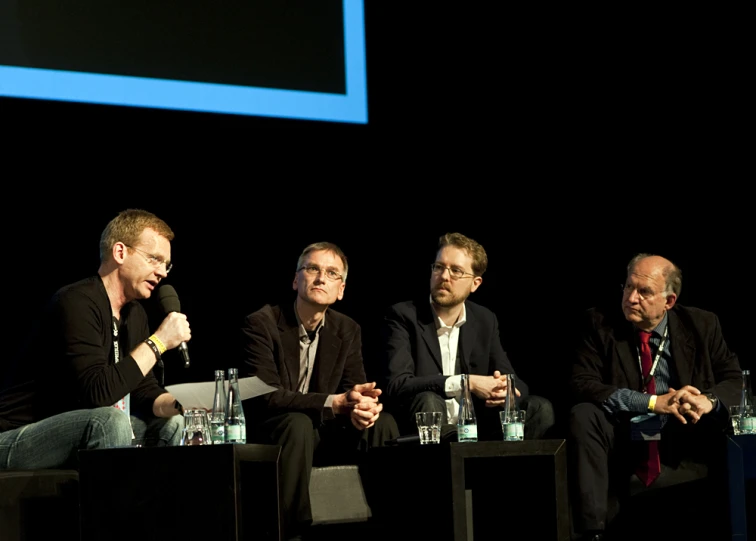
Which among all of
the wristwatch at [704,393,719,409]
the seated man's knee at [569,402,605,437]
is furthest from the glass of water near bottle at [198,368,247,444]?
the wristwatch at [704,393,719,409]

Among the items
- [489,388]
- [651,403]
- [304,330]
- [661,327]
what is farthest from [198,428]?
[661,327]

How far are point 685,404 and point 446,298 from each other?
989mm

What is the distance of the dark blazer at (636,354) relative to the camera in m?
3.55

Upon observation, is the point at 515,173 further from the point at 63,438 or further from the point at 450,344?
the point at 63,438

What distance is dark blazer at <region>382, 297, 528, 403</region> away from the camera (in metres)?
3.61

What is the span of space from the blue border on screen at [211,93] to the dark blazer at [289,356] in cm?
90

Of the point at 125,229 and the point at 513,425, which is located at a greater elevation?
the point at 125,229

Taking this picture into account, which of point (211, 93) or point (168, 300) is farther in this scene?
point (211, 93)

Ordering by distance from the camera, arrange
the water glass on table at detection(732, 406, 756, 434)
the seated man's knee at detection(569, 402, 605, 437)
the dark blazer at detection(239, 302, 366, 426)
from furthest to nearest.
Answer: the dark blazer at detection(239, 302, 366, 426) < the seated man's knee at detection(569, 402, 605, 437) < the water glass on table at detection(732, 406, 756, 434)

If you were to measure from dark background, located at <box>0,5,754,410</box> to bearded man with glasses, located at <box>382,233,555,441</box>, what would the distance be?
441 millimetres

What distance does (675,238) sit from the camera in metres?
4.45

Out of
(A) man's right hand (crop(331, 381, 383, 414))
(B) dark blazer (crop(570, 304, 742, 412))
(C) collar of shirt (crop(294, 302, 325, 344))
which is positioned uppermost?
(C) collar of shirt (crop(294, 302, 325, 344))

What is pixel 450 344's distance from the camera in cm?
378

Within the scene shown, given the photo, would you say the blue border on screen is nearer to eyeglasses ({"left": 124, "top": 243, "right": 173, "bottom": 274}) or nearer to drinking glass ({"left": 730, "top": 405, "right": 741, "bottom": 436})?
eyeglasses ({"left": 124, "top": 243, "right": 173, "bottom": 274})
